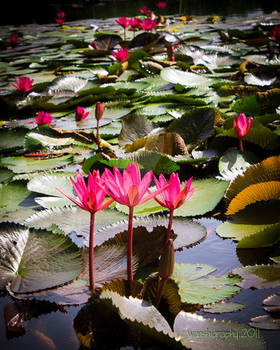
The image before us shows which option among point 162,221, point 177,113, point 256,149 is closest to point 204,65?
point 177,113

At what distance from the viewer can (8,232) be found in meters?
0.85

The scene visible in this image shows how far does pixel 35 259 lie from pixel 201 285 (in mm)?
333

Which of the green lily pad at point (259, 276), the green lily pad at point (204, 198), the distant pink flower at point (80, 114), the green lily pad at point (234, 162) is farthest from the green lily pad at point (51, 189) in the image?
the distant pink flower at point (80, 114)

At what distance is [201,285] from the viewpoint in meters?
0.73

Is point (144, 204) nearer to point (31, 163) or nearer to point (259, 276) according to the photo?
point (259, 276)

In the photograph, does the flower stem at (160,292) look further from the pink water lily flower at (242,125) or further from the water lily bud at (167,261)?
the pink water lily flower at (242,125)

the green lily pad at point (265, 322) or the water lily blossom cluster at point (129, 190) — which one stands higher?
the water lily blossom cluster at point (129, 190)

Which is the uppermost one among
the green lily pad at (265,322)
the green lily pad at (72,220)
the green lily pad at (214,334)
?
the green lily pad at (214,334)

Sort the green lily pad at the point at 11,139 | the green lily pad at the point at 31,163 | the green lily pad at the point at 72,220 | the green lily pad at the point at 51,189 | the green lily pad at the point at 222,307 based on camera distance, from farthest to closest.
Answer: the green lily pad at the point at 11,139
the green lily pad at the point at 31,163
the green lily pad at the point at 51,189
the green lily pad at the point at 72,220
the green lily pad at the point at 222,307

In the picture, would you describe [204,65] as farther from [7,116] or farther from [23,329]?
[23,329]

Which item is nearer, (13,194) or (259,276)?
(259,276)

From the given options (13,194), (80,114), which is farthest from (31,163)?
(80,114)

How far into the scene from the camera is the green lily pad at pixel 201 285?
693mm

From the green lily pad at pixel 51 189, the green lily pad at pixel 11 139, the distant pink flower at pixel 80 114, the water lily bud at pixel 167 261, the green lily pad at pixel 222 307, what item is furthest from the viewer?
the distant pink flower at pixel 80 114
